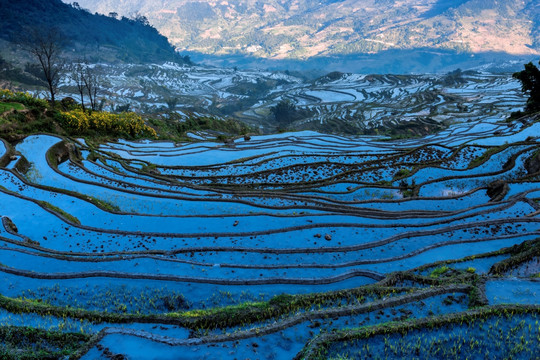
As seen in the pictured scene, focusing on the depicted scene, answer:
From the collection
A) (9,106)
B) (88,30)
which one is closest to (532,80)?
(9,106)

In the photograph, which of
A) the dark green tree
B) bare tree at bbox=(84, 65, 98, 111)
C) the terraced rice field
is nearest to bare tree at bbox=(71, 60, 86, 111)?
bare tree at bbox=(84, 65, 98, 111)

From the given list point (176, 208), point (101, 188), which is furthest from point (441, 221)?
point (101, 188)

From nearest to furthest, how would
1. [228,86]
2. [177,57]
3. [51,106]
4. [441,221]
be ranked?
[441,221] → [51,106] → [228,86] → [177,57]

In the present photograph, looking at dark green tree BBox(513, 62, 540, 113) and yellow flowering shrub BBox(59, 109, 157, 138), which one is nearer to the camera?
yellow flowering shrub BBox(59, 109, 157, 138)

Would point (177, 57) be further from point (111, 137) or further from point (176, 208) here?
point (176, 208)

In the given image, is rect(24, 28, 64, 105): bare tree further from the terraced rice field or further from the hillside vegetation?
the terraced rice field

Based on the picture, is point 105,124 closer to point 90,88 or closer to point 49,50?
point 49,50
